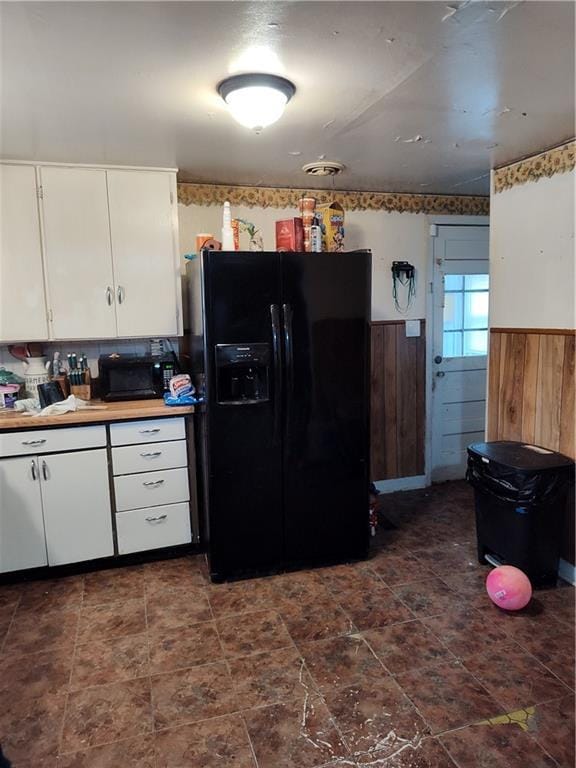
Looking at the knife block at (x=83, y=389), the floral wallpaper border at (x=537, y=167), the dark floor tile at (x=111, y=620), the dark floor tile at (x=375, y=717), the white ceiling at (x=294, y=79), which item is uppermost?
the white ceiling at (x=294, y=79)

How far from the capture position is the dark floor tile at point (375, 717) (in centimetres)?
172

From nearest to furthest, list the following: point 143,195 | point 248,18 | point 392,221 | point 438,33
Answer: point 248,18 → point 438,33 → point 143,195 → point 392,221

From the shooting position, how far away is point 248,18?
1463mm

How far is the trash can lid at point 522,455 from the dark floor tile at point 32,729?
2.19 metres

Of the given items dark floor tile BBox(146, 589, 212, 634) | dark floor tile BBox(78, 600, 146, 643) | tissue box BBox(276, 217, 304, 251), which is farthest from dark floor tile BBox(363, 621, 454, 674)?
tissue box BBox(276, 217, 304, 251)

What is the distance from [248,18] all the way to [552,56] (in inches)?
41.4

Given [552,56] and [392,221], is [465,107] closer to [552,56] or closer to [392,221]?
[552,56]

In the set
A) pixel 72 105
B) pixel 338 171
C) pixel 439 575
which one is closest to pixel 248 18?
pixel 72 105

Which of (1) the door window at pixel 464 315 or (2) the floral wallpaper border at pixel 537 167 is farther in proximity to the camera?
(1) the door window at pixel 464 315

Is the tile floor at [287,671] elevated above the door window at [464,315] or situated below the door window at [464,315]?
below

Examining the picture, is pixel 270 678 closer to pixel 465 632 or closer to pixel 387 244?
pixel 465 632

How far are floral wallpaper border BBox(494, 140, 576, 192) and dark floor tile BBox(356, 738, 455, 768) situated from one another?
2.62 m

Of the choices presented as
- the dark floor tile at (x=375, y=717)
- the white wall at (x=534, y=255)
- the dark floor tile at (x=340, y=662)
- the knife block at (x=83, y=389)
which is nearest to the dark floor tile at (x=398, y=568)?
the dark floor tile at (x=340, y=662)

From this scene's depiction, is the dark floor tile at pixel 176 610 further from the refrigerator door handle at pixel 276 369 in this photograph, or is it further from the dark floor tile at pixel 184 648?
the refrigerator door handle at pixel 276 369
